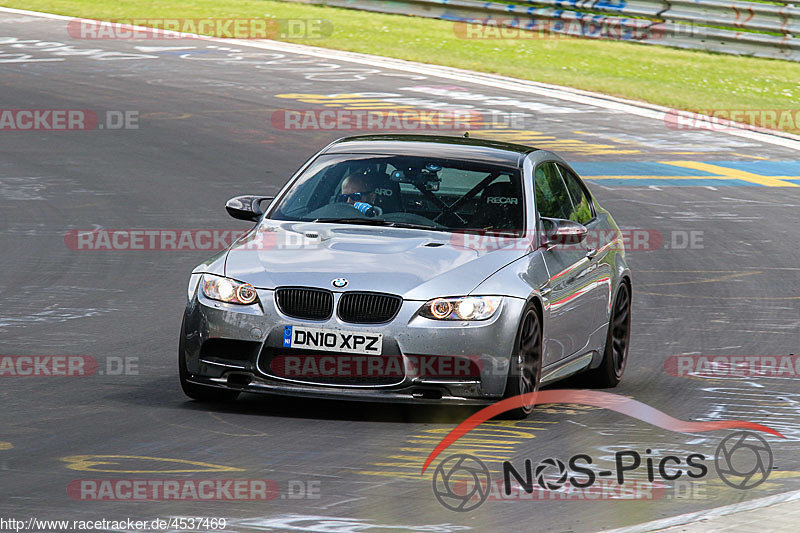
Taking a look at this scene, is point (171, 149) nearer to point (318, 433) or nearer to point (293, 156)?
point (293, 156)

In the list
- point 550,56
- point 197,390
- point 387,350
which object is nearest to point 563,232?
point 387,350

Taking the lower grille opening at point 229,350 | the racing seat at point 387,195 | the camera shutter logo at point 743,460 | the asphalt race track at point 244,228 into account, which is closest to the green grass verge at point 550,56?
the asphalt race track at point 244,228

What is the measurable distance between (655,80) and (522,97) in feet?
11.0

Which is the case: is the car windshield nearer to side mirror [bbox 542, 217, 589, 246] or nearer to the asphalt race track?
side mirror [bbox 542, 217, 589, 246]

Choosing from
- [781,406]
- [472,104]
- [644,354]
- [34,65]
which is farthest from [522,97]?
[781,406]

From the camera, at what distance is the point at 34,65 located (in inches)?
1072

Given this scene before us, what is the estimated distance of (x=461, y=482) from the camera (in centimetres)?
712

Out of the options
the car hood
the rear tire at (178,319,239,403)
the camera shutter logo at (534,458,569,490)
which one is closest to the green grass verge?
the car hood

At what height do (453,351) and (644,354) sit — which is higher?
(453,351)

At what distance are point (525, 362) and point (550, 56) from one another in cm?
2218

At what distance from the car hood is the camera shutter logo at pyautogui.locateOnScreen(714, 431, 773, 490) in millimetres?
1596

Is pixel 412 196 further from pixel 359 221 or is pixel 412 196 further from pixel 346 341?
pixel 346 341

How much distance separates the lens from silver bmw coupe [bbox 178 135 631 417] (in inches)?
331

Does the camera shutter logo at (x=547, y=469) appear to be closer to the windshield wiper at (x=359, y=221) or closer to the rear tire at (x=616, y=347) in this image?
the windshield wiper at (x=359, y=221)
